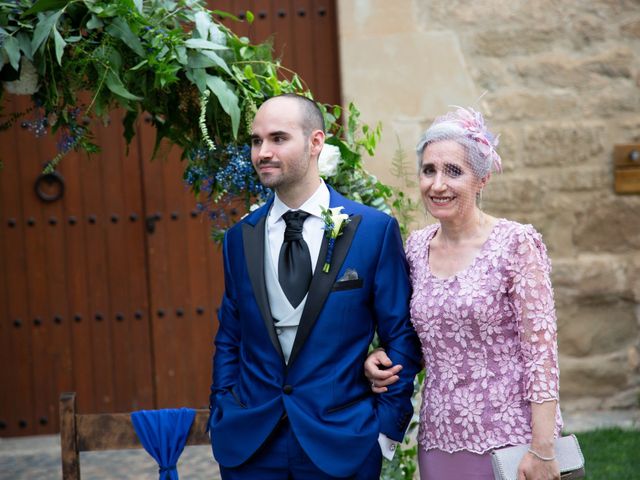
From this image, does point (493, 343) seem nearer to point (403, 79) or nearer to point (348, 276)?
point (348, 276)

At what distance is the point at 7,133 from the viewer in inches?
232

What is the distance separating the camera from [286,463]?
2799mm

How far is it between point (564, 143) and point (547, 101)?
269 mm

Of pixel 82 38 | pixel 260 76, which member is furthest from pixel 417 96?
pixel 82 38

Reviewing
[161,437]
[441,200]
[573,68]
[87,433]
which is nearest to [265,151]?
[441,200]

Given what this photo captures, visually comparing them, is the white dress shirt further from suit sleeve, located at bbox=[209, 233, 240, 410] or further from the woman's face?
the woman's face

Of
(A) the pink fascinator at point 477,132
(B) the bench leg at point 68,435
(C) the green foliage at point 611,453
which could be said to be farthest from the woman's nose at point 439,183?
(C) the green foliage at point 611,453

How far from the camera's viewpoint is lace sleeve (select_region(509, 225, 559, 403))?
105 inches

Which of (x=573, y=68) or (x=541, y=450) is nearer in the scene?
(x=541, y=450)

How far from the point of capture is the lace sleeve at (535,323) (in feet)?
8.79

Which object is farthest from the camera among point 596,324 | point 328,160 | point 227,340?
point 596,324

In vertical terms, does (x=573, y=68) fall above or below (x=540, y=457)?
above

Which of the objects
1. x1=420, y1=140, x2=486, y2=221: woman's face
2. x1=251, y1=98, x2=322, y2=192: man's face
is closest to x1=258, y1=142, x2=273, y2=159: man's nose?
x1=251, y1=98, x2=322, y2=192: man's face

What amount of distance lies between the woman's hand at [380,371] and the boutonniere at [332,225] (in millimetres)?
299
